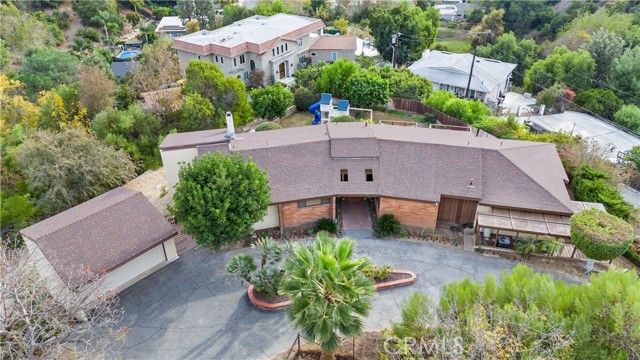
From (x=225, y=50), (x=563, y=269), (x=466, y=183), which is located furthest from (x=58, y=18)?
(x=563, y=269)

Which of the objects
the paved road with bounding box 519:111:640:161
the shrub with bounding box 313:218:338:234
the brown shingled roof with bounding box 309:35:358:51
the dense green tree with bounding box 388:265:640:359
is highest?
the brown shingled roof with bounding box 309:35:358:51

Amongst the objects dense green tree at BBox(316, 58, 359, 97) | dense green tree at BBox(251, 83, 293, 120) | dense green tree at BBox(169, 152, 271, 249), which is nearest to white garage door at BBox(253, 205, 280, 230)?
dense green tree at BBox(169, 152, 271, 249)

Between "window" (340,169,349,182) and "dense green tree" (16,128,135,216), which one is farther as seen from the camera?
"dense green tree" (16,128,135,216)

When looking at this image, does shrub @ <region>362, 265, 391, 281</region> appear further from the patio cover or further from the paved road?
the paved road

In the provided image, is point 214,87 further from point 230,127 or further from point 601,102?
point 601,102

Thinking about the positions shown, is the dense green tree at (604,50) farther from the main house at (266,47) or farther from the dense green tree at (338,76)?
the dense green tree at (338,76)

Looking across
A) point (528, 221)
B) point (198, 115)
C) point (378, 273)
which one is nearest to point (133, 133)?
point (198, 115)

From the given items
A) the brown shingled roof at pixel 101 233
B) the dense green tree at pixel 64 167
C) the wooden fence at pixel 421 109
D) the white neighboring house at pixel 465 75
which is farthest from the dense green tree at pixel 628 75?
the dense green tree at pixel 64 167
